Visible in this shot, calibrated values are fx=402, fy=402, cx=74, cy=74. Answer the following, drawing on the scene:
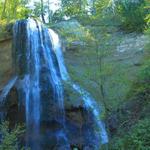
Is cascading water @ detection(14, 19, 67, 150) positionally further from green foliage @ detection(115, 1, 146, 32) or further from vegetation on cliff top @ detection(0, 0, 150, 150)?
green foliage @ detection(115, 1, 146, 32)

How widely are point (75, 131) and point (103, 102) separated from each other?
2.98 meters

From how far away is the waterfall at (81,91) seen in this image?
11.2 metres

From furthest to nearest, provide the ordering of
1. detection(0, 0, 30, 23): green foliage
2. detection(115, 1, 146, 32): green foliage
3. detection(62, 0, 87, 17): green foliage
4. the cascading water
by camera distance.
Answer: detection(62, 0, 87, 17): green foliage → detection(0, 0, 30, 23): green foliage → detection(115, 1, 146, 32): green foliage → the cascading water

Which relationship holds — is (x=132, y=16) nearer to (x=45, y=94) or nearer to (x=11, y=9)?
(x=45, y=94)

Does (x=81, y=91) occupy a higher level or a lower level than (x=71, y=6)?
lower

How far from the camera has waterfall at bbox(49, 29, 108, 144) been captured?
440 inches

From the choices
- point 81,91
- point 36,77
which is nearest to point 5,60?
point 36,77

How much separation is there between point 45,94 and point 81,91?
2.48m

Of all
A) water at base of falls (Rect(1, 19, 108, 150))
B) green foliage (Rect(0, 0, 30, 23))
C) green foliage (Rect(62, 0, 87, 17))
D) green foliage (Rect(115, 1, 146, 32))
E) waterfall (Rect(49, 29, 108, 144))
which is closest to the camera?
waterfall (Rect(49, 29, 108, 144))

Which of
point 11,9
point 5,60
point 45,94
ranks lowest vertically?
point 45,94

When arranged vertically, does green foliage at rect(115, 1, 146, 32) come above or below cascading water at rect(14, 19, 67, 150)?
above

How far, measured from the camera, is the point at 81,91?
10.7 m

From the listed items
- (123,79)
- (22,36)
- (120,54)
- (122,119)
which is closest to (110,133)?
(122,119)

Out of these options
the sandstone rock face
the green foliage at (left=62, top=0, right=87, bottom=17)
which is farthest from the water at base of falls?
the green foliage at (left=62, top=0, right=87, bottom=17)
